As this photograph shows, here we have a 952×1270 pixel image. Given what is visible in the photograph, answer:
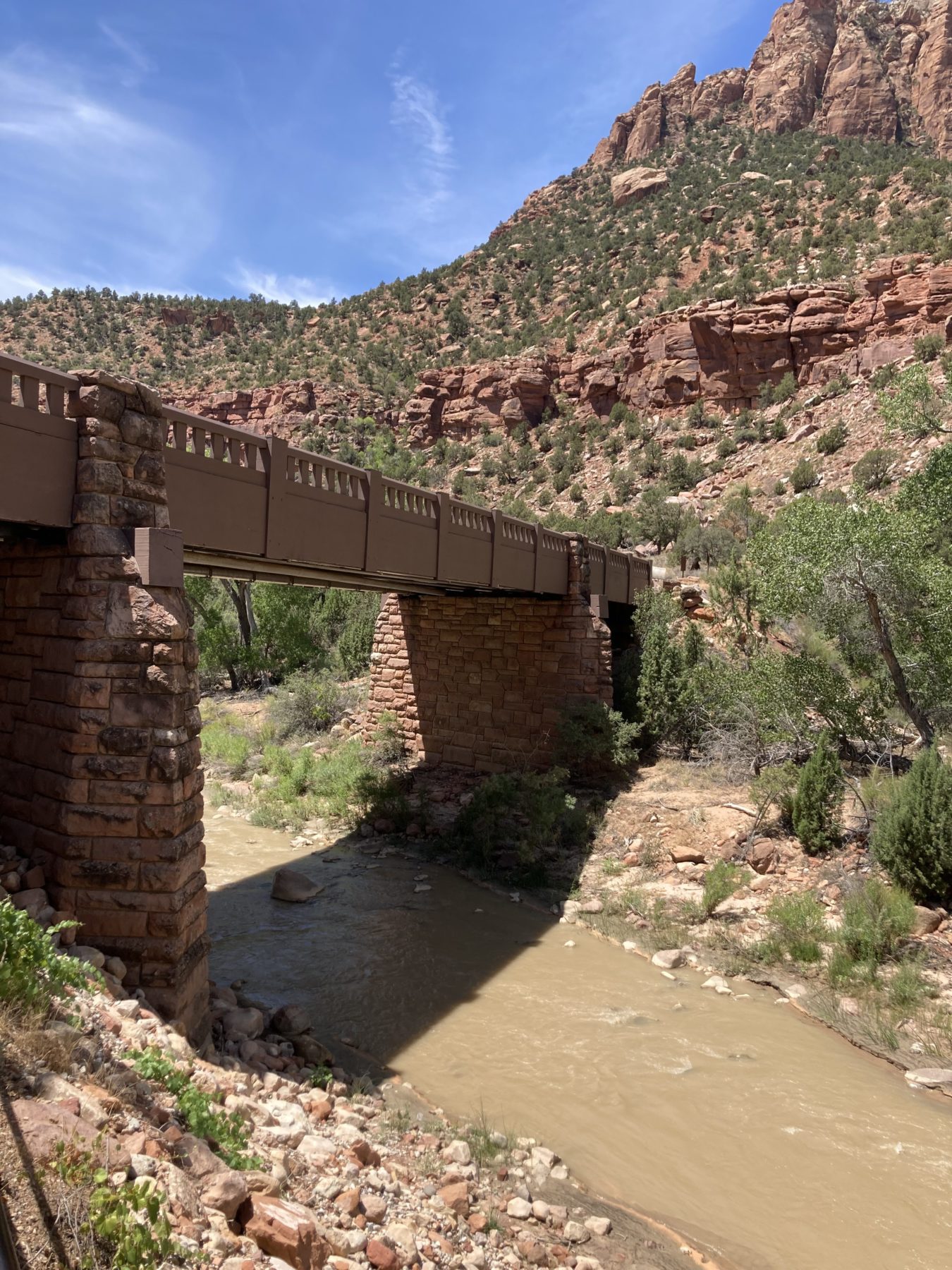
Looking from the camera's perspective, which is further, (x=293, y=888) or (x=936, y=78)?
(x=936, y=78)

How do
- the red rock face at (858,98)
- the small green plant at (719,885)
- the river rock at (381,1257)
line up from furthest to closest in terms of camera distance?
the red rock face at (858,98) → the small green plant at (719,885) → the river rock at (381,1257)

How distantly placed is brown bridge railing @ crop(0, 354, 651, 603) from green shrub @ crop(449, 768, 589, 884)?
359 centimetres

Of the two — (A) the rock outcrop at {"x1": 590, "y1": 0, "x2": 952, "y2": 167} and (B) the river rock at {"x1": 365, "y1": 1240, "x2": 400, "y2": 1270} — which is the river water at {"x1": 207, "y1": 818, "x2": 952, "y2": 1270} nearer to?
(B) the river rock at {"x1": 365, "y1": 1240, "x2": 400, "y2": 1270}

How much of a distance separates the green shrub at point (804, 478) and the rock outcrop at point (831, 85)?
5292 cm

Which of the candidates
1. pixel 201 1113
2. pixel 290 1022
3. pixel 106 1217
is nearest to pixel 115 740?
pixel 201 1113

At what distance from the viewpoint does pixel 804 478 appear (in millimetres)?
32500

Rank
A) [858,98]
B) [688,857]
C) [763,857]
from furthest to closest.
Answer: [858,98], [688,857], [763,857]

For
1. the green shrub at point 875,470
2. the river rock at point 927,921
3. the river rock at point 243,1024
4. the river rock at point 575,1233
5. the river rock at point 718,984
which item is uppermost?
the green shrub at point 875,470

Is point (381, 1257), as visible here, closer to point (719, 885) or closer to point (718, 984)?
point (718, 984)

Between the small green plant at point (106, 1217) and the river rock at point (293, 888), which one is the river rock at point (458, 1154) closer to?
the small green plant at point (106, 1217)

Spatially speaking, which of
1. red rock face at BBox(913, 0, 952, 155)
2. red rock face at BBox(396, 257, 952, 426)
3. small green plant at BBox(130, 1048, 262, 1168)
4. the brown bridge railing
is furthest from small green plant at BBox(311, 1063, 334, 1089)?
red rock face at BBox(913, 0, 952, 155)

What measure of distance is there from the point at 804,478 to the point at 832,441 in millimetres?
3131

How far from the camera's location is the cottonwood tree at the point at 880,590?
40.1ft

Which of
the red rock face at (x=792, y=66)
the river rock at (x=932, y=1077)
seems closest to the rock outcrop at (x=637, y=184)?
the red rock face at (x=792, y=66)
